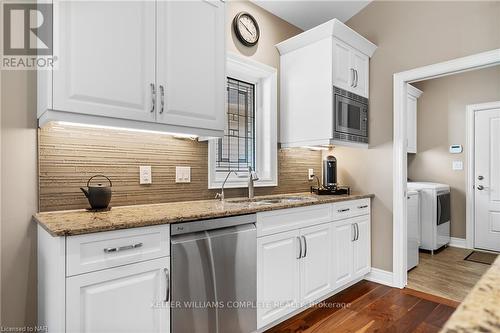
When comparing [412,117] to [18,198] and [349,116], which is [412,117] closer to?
[349,116]

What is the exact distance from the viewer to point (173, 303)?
155 centimetres

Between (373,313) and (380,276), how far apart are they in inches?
29.2

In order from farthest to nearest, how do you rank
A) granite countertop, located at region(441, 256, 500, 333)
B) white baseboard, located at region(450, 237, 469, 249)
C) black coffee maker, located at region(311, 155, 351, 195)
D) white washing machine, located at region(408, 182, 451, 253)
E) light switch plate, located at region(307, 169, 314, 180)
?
white baseboard, located at region(450, 237, 469, 249)
white washing machine, located at region(408, 182, 451, 253)
light switch plate, located at region(307, 169, 314, 180)
black coffee maker, located at region(311, 155, 351, 195)
granite countertop, located at region(441, 256, 500, 333)

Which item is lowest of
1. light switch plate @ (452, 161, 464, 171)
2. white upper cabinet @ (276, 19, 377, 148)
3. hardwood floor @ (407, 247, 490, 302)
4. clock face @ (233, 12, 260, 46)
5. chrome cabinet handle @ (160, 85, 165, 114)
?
hardwood floor @ (407, 247, 490, 302)

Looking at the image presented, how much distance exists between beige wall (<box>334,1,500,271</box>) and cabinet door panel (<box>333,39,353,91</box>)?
1.40 ft

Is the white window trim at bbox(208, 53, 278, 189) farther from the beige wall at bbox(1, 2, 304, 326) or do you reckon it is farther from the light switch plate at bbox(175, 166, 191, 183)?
the beige wall at bbox(1, 2, 304, 326)

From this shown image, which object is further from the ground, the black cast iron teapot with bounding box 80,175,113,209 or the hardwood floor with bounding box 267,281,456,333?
the black cast iron teapot with bounding box 80,175,113,209

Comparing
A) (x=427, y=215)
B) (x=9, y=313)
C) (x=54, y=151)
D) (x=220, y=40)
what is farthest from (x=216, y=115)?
(x=427, y=215)

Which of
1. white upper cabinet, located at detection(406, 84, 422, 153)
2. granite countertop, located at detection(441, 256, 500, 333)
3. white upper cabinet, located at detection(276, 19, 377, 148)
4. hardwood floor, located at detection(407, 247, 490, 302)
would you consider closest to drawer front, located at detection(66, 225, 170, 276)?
granite countertop, located at detection(441, 256, 500, 333)

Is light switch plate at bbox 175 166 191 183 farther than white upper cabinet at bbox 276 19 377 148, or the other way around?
white upper cabinet at bbox 276 19 377 148

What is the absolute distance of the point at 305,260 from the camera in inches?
90.4

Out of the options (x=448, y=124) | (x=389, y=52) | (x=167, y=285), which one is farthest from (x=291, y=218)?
(x=448, y=124)

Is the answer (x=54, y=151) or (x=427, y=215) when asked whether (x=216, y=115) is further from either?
(x=427, y=215)

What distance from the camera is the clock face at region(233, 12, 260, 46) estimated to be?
2668 millimetres
